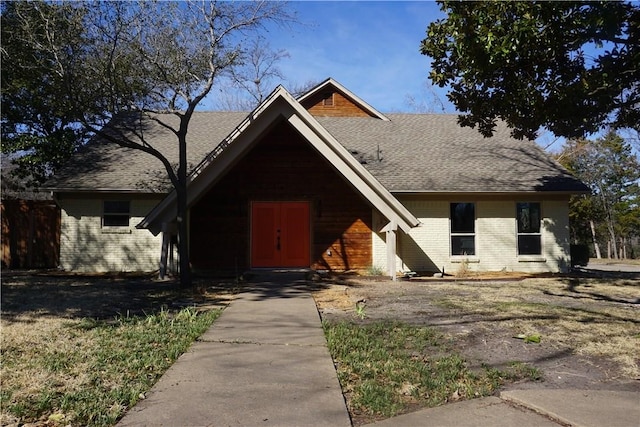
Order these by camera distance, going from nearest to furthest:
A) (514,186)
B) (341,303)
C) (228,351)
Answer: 1. (228,351)
2. (341,303)
3. (514,186)

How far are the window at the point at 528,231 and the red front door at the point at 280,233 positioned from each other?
717 centimetres

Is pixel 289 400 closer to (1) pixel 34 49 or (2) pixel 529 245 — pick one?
(1) pixel 34 49

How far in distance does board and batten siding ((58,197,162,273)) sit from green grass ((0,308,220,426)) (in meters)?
8.71

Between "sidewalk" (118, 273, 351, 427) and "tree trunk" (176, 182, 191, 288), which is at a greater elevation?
"tree trunk" (176, 182, 191, 288)

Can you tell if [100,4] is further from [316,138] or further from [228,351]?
[228,351]

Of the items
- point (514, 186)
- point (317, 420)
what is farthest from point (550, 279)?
point (317, 420)

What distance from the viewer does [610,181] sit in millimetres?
36969

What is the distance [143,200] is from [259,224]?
12.7ft

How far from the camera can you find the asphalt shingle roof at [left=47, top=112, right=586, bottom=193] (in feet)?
52.0

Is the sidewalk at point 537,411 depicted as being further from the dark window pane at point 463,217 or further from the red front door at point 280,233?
the dark window pane at point 463,217

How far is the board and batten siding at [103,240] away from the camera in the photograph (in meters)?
15.9

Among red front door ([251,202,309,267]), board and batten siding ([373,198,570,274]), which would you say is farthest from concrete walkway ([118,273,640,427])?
board and batten siding ([373,198,570,274])

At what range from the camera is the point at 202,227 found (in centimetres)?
1590

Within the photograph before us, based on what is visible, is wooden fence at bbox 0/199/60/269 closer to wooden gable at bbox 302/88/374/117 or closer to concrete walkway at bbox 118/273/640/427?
wooden gable at bbox 302/88/374/117
